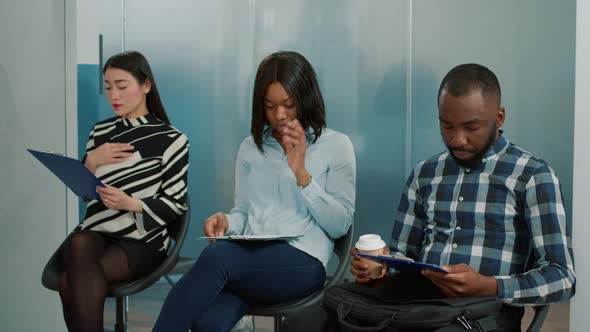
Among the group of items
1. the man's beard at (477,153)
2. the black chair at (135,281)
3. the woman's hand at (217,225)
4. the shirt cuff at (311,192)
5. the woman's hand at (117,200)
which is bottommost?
the black chair at (135,281)

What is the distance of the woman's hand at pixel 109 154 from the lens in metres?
2.99

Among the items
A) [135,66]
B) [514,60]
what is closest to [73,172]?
[135,66]

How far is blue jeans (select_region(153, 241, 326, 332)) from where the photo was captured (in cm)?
231

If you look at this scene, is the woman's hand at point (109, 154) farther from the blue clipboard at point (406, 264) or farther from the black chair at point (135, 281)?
the blue clipboard at point (406, 264)

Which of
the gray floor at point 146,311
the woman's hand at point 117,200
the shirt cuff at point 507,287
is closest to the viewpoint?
the shirt cuff at point 507,287

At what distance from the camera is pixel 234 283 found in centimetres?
242

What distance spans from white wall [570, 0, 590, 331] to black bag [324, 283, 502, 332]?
22.3 inches

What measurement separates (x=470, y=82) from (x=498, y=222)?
433 millimetres

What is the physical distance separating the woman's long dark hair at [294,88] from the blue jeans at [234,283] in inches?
20.7

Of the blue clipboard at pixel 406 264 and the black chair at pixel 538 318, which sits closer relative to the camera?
the blue clipboard at pixel 406 264

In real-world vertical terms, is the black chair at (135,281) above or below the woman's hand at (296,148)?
below

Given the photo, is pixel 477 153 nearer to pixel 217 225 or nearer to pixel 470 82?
pixel 470 82

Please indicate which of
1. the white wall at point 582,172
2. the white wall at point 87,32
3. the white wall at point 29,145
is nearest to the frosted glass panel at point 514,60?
the white wall at point 582,172

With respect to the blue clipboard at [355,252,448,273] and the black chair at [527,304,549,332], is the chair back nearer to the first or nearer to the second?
the blue clipboard at [355,252,448,273]
